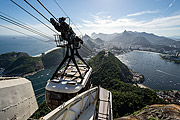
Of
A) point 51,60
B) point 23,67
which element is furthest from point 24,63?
point 51,60

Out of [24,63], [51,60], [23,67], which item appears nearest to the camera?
[23,67]

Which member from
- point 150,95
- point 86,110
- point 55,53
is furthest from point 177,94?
point 55,53

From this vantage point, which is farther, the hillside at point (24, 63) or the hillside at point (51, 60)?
the hillside at point (51, 60)

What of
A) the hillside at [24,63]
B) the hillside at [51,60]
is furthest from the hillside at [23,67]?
the hillside at [51,60]

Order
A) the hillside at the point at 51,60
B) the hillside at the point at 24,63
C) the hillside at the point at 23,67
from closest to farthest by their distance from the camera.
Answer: the hillside at the point at 23,67
the hillside at the point at 24,63
the hillside at the point at 51,60

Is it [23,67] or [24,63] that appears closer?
[23,67]

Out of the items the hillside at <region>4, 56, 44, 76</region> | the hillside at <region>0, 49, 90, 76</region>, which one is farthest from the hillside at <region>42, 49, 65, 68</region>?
the hillside at <region>4, 56, 44, 76</region>

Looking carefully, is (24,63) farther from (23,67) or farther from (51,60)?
(51,60)

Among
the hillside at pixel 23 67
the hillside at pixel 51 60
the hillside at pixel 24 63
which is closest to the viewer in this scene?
the hillside at pixel 23 67

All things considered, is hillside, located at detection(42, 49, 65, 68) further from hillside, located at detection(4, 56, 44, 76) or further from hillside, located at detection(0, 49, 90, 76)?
hillside, located at detection(4, 56, 44, 76)

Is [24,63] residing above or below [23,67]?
above

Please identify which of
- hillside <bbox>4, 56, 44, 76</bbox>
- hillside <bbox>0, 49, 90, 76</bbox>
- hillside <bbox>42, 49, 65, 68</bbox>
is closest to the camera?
hillside <bbox>4, 56, 44, 76</bbox>

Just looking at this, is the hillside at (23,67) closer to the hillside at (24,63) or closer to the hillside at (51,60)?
the hillside at (24,63)
